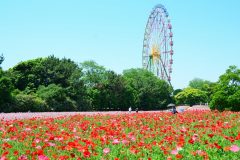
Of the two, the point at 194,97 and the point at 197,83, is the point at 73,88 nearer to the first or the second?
the point at 194,97

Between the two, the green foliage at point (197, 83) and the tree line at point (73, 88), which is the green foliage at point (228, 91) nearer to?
the tree line at point (73, 88)

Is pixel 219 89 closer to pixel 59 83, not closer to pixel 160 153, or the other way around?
pixel 160 153

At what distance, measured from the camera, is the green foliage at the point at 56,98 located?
1651 inches

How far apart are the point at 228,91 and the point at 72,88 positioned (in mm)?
25437

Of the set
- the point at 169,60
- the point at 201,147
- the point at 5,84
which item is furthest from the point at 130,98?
the point at 201,147

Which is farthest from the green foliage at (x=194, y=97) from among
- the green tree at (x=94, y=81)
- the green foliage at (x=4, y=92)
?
the green foliage at (x=4, y=92)

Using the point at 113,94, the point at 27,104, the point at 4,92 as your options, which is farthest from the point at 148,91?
the point at 4,92

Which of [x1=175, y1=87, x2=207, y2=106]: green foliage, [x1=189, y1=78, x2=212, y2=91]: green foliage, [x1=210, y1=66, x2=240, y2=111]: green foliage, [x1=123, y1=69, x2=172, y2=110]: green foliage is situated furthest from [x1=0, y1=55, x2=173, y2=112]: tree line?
[x1=189, y1=78, x2=212, y2=91]: green foliage

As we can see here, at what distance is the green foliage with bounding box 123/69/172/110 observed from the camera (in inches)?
2269

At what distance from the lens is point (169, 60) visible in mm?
51500

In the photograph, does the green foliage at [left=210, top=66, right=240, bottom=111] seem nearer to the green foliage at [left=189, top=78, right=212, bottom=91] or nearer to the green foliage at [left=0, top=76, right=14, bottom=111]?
the green foliage at [left=0, top=76, right=14, bottom=111]

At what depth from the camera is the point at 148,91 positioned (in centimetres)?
5831

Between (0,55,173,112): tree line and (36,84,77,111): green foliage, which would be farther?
(36,84,77,111): green foliage

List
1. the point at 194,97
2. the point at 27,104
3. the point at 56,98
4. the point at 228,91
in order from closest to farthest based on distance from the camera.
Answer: the point at 228,91 → the point at 27,104 → the point at 56,98 → the point at 194,97
